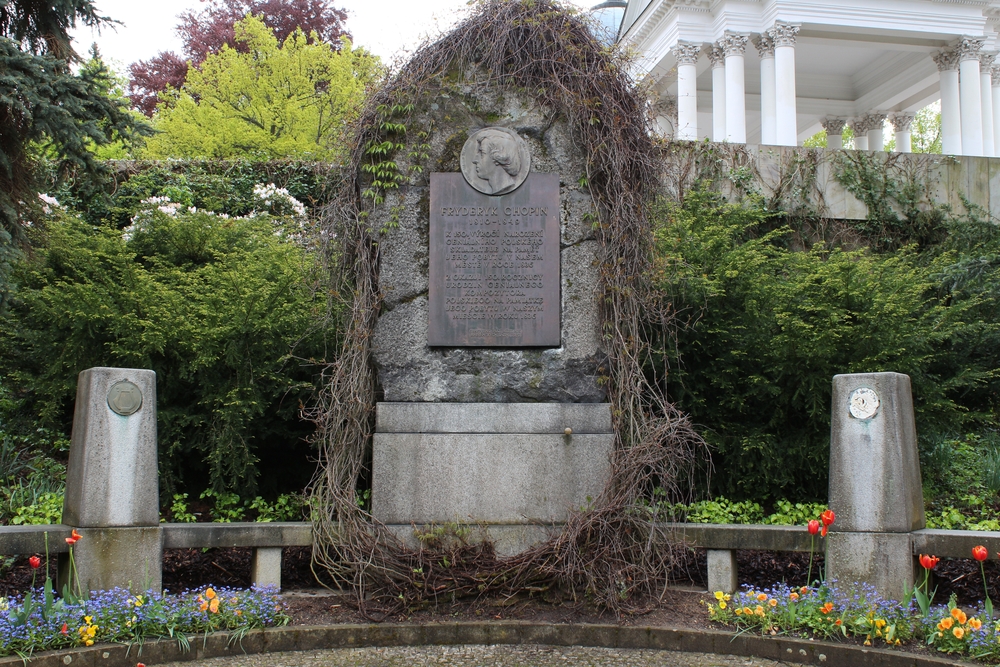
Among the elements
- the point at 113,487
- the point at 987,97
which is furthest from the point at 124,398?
the point at 987,97

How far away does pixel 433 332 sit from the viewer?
5078mm

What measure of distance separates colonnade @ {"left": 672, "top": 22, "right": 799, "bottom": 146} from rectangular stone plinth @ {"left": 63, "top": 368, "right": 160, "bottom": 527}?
21.2 meters

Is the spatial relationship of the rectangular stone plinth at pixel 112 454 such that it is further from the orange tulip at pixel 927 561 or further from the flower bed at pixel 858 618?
the orange tulip at pixel 927 561

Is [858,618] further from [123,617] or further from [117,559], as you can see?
[117,559]

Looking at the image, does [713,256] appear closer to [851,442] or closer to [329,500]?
[851,442]

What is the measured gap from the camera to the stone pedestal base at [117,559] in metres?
4.24

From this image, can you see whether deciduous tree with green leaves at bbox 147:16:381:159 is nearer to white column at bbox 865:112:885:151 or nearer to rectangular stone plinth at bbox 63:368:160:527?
rectangular stone plinth at bbox 63:368:160:527

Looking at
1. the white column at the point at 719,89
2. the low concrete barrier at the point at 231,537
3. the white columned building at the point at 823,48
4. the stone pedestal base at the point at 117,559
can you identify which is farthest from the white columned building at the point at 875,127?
the stone pedestal base at the point at 117,559

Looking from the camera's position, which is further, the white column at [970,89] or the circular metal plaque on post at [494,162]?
the white column at [970,89]

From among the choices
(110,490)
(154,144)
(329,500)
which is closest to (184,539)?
(110,490)

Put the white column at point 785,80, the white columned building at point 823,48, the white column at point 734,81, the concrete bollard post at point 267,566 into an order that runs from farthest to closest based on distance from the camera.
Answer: the white column at point 734,81
the white columned building at point 823,48
the white column at point 785,80
the concrete bollard post at point 267,566

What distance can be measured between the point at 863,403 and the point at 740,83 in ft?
74.9

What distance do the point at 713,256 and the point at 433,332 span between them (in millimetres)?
2869

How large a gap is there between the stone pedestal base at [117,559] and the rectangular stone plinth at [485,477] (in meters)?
1.23
